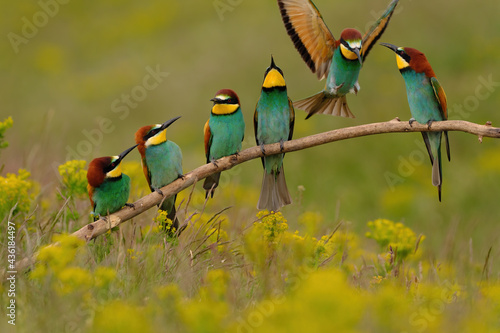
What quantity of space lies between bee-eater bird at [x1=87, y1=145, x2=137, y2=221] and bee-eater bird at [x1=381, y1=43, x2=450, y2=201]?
1.60 metres

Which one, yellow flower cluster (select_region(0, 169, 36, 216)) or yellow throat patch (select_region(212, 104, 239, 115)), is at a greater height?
yellow throat patch (select_region(212, 104, 239, 115))

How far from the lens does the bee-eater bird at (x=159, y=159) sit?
3465mm

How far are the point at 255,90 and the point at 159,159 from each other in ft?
19.9

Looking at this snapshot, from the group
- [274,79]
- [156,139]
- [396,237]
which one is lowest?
[396,237]

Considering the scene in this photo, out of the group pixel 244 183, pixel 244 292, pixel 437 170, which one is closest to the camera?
pixel 244 292

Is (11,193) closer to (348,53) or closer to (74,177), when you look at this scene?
(74,177)

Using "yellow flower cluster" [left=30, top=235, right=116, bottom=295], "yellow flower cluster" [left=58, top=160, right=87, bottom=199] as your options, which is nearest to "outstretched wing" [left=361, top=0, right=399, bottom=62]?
"yellow flower cluster" [left=58, top=160, right=87, bottom=199]

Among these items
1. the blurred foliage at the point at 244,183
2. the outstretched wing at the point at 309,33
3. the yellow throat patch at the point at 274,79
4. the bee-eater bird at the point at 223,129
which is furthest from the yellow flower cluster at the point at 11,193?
the outstretched wing at the point at 309,33

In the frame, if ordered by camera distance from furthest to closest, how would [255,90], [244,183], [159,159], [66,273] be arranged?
[255,90] → [244,183] → [159,159] → [66,273]

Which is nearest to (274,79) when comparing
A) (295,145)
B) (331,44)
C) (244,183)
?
(331,44)

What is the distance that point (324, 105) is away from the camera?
139 inches

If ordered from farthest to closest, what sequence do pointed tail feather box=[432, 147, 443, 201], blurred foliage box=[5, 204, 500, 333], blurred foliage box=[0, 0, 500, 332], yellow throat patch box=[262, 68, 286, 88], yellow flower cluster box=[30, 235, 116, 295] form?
yellow throat patch box=[262, 68, 286, 88], pointed tail feather box=[432, 147, 443, 201], blurred foliage box=[0, 0, 500, 332], yellow flower cluster box=[30, 235, 116, 295], blurred foliage box=[5, 204, 500, 333]

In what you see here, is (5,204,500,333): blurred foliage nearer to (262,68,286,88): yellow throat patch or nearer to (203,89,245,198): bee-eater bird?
(203,89,245,198): bee-eater bird

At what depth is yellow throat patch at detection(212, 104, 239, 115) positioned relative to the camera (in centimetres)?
371
